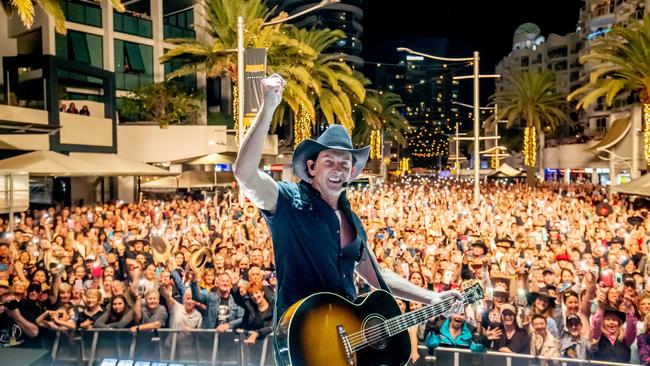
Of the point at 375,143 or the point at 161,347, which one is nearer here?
the point at 161,347

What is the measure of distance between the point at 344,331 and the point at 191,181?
25.5m

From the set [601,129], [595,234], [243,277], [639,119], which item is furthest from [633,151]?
[601,129]

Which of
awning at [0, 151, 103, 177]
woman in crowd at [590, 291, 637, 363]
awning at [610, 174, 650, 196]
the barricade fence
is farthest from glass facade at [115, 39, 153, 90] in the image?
woman in crowd at [590, 291, 637, 363]

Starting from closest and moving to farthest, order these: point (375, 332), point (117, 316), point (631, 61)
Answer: point (375, 332)
point (117, 316)
point (631, 61)

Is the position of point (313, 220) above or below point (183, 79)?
below

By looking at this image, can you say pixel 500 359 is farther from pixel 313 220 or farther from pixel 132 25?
pixel 132 25

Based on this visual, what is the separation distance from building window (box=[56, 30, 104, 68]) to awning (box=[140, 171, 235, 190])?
757 cm

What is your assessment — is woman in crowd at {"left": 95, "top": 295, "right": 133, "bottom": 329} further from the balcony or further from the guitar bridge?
the balcony

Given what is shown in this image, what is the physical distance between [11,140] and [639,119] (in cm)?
2744

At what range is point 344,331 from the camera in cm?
330

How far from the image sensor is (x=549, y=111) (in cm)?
4594

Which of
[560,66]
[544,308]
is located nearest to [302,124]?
[544,308]

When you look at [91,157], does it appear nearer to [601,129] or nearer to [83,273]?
[83,273]

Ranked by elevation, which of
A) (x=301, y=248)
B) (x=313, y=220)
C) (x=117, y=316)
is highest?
(x=313, y=220)
